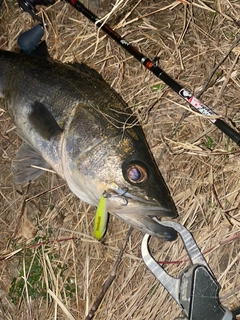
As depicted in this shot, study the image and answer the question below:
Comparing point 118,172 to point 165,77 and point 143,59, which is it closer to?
point 165,77

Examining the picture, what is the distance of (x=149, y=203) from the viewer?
3016mm

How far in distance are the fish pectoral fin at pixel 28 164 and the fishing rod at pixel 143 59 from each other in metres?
0.92

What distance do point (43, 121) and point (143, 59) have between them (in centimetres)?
97

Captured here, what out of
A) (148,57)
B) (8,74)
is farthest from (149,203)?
(8,74)

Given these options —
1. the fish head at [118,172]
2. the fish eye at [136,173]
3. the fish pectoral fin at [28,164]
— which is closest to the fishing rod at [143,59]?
the fish head at [118,172]

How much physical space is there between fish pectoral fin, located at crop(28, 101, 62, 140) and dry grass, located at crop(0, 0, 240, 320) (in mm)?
710

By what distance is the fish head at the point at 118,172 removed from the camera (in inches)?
119

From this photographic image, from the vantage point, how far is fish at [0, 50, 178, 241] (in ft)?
10.0

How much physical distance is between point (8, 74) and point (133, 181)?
1577mm

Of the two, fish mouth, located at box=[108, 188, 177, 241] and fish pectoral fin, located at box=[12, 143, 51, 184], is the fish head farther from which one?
fish pectoral fin, located at box=[12, 143, 51, 184]

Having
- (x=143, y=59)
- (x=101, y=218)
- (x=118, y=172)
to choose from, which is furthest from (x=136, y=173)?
(x=143, y=59)

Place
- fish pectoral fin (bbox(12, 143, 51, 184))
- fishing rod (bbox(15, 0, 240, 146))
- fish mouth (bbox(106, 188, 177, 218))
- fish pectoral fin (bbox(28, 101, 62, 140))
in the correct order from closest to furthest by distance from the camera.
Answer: fish mouth (bbox(106, 188, 177, 218)), fishing rod (bbox(15, 0, 240, 146)), fish pectoral fin (bbox(28, 101, 62, 140)), fish pectoral fin (bbox(12, 143, 51, 184))

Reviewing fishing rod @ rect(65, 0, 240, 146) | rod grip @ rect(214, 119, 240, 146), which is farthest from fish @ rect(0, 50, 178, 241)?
rod grip @ rect(214, 119, 240, 146)

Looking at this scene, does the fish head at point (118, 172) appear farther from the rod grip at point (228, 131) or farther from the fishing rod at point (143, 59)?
the rod grip at point (228, 131)
